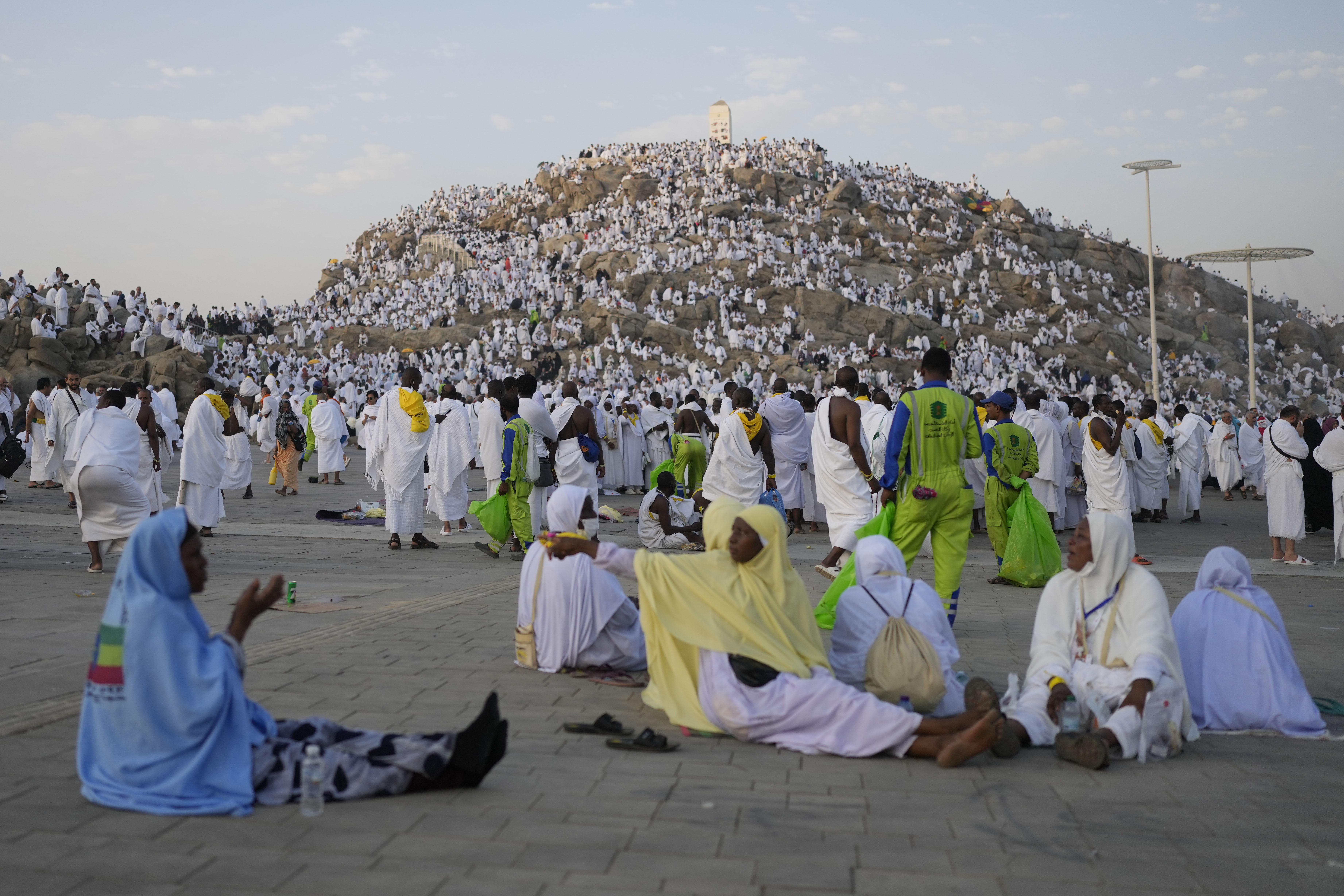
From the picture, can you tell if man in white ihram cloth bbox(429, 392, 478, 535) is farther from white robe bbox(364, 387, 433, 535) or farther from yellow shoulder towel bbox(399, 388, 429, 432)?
yellow shoulder towel bbox(399, 388, 429, 432)

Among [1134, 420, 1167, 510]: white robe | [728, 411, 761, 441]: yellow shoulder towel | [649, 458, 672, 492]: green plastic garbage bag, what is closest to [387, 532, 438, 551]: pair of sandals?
[649, 458, 672, 492]: green plastic garbage bag

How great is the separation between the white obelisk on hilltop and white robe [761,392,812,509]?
8137 centimetres

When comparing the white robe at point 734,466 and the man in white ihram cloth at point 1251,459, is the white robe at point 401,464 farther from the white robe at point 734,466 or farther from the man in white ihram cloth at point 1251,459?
the man in white ihram cloth at point 1251,459

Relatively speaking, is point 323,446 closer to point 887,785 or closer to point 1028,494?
point 1028,494

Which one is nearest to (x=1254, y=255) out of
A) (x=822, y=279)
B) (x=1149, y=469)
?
(x=822, y=279)

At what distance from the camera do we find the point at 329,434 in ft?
54.8

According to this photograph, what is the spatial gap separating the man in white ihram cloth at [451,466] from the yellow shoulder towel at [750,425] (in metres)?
2.95

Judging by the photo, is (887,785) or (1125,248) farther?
(1125,248)

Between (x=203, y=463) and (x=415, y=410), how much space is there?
6.87 feet

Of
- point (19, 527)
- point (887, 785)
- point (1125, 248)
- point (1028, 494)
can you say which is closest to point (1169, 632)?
point (887, 785)

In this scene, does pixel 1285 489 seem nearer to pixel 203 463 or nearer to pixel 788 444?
pixel 788 444

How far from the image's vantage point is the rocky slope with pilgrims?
47.4 metres

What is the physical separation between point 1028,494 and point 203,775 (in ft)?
22.5

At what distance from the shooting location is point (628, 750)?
3992mm
